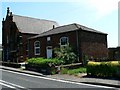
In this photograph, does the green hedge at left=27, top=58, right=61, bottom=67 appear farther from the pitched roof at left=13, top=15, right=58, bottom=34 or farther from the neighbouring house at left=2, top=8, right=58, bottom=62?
the pitched roof at left=13, top=15, right=58, bottom=34

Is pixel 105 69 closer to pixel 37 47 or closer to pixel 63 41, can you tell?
pixel 63 41

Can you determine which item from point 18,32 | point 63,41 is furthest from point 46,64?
point 18,32

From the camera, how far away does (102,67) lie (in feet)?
69.1

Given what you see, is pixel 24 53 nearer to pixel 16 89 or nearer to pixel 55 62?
pixel 55 62

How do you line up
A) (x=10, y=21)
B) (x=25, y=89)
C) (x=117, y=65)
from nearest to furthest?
(x=25, y=89), (x=117, y=65), (x=10, y=21)

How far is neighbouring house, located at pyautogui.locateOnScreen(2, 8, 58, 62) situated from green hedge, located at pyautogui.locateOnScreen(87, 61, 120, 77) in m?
28.8

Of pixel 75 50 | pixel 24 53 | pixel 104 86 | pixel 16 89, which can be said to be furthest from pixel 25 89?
pixel 24 53

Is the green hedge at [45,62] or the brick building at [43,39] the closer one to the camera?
the green hedge at [45,62]

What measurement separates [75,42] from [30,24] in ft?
67.9

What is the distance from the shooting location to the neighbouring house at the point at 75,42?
33.9m

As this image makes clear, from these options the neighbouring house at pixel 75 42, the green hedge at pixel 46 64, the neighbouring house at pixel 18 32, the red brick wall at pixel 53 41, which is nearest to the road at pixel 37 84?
the green hedge at pixel 46 64

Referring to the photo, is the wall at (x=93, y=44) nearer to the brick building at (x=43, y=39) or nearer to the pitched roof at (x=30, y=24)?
the brick building at (x=43, y=39)

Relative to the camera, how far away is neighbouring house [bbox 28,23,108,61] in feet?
111

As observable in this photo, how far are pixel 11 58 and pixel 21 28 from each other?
7.59 metres
